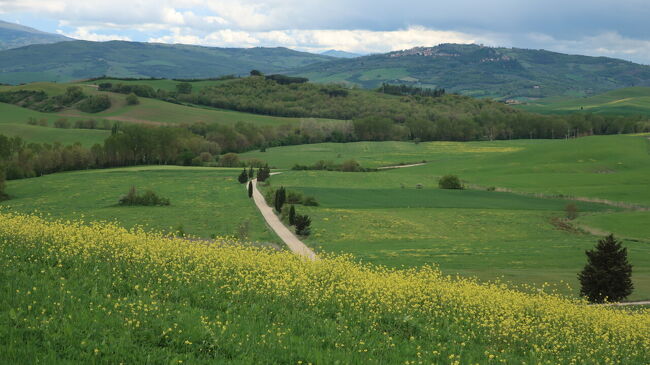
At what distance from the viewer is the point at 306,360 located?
14.0 m

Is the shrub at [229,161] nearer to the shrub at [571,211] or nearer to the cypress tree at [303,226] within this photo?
the cypress tree at [303,226]

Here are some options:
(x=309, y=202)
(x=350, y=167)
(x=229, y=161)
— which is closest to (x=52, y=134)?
(x=229, y=161)

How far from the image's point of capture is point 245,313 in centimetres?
1778

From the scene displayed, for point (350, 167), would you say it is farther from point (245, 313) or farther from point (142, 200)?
point (245, 313)

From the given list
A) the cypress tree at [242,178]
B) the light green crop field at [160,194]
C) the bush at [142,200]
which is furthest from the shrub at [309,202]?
the cypress tree at [242,178]

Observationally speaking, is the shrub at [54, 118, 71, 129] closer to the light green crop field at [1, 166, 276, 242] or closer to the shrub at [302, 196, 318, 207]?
the light green crop field at [1, 166, 276, 242]

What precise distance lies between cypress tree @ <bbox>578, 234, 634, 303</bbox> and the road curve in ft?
62.4

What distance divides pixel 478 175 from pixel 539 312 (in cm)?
10841

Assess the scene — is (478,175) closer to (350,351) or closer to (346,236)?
(346,236)

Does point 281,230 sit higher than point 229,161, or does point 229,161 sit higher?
point 281,230

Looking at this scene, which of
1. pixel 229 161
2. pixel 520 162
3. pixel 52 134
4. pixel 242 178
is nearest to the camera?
pixel 242 178

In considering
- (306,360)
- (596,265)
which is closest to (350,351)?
(306,360)

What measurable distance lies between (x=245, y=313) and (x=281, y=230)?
47685mm

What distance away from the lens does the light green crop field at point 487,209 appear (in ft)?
165
